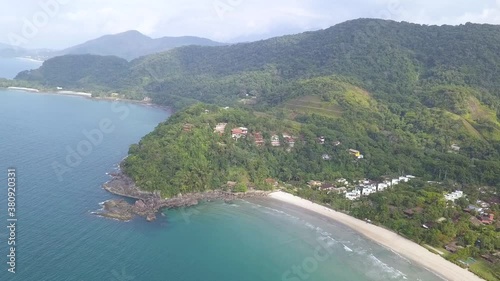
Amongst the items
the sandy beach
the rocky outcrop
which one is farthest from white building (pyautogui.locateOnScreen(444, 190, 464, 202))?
the rocky outcrop

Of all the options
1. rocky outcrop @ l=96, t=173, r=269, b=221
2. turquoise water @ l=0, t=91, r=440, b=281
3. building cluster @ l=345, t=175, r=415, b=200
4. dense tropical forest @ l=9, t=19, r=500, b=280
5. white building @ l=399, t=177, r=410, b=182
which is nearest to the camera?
turquoise water @ l=0, t=91, r=440, b=281

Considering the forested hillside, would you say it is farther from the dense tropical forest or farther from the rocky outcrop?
the rocky outcrop

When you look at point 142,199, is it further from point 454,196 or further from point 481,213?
point 481,213

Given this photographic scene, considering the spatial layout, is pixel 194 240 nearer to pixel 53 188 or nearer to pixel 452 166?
pixel 53 188

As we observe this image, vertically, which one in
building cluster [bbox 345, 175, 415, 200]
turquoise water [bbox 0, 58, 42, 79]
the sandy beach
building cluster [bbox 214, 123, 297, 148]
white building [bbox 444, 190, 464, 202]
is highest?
turquoise water [bbox 0, 58, 42, 79]

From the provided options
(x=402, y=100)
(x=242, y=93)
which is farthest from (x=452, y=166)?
(x=242, y=93)

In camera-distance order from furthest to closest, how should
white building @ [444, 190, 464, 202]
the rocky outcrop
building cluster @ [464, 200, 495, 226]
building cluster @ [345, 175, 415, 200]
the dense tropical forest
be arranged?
building cluster @ [345, 175, 415, 200]
white building @ [444, 190, 464, 202]
the dense tropical forest
building cluster @ [464, 200, 495, 226]
the rocky outcrop
